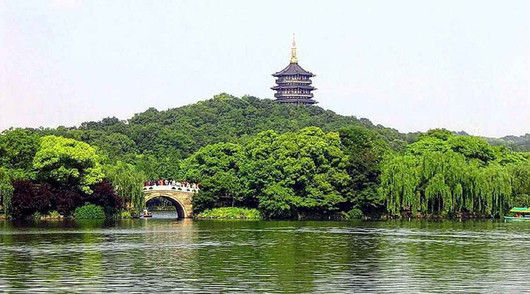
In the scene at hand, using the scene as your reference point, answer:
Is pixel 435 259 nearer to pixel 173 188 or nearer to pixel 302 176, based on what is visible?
pixel 302 176

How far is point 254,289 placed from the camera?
1895cm

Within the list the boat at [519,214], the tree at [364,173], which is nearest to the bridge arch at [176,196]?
the tree at [364,173]

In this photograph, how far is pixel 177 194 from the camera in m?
63.4

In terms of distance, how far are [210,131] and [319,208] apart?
5389 cm

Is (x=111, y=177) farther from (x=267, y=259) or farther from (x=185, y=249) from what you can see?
(x=267, y=259)

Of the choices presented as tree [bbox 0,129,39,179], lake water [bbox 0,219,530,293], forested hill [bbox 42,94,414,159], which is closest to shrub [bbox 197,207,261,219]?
tree [bbox 0,129,39,179]

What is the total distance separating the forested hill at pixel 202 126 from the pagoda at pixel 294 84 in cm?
557

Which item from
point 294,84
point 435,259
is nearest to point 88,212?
point 435,259

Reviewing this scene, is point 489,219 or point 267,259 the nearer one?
point 267,259

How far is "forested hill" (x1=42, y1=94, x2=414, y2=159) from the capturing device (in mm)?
101750

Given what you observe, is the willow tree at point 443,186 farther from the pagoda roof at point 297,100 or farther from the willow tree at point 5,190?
the pagoda roof at point 297,100

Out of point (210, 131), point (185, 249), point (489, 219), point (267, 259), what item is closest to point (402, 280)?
point (267, 259)

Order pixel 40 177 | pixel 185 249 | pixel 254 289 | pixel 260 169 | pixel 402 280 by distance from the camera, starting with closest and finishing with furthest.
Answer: pixel 254 289 → pixel 402 280 → pixel 185 249 → pixel 40 177 → pixel 260 169

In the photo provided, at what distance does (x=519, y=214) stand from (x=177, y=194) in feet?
72.6
